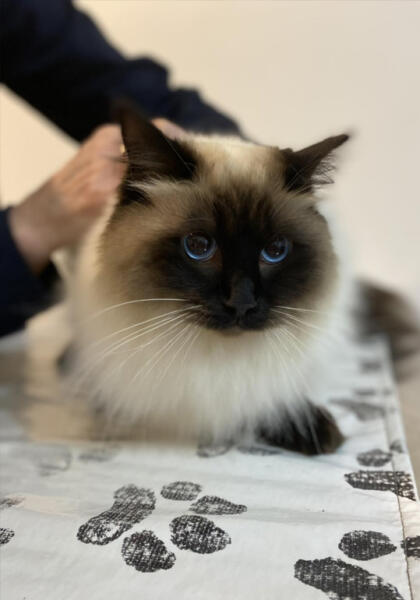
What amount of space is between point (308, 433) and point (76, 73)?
1199 mm

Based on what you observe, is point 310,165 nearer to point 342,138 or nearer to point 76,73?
point 342,138

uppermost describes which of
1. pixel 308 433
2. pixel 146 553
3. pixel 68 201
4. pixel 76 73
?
pixel 76 73

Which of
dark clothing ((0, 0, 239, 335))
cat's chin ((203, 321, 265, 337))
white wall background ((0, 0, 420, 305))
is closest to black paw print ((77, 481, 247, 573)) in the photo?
cat's chin ((203, 321, 265, 337))

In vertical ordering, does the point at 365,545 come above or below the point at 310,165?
below

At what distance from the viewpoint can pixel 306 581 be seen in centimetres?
69

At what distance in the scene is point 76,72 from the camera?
5.17ft

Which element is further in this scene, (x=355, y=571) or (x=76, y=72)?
(x=76, y=72)

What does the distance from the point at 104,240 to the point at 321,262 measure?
15.7 inches

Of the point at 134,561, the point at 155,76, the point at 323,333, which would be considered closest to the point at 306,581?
the point at 134,561

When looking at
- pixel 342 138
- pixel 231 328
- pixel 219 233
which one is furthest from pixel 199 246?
pixel 342 138

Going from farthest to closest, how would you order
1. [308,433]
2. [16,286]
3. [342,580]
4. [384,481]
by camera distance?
[16,286] < [308,433] < [384,481] < [342,580]

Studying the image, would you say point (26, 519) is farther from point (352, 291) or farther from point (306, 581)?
point (352, 291)

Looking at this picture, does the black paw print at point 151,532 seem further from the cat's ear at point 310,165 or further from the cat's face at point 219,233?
the cat's ear at point 310,165

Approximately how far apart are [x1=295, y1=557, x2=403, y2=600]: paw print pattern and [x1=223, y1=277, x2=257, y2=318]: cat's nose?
14.4 inches
